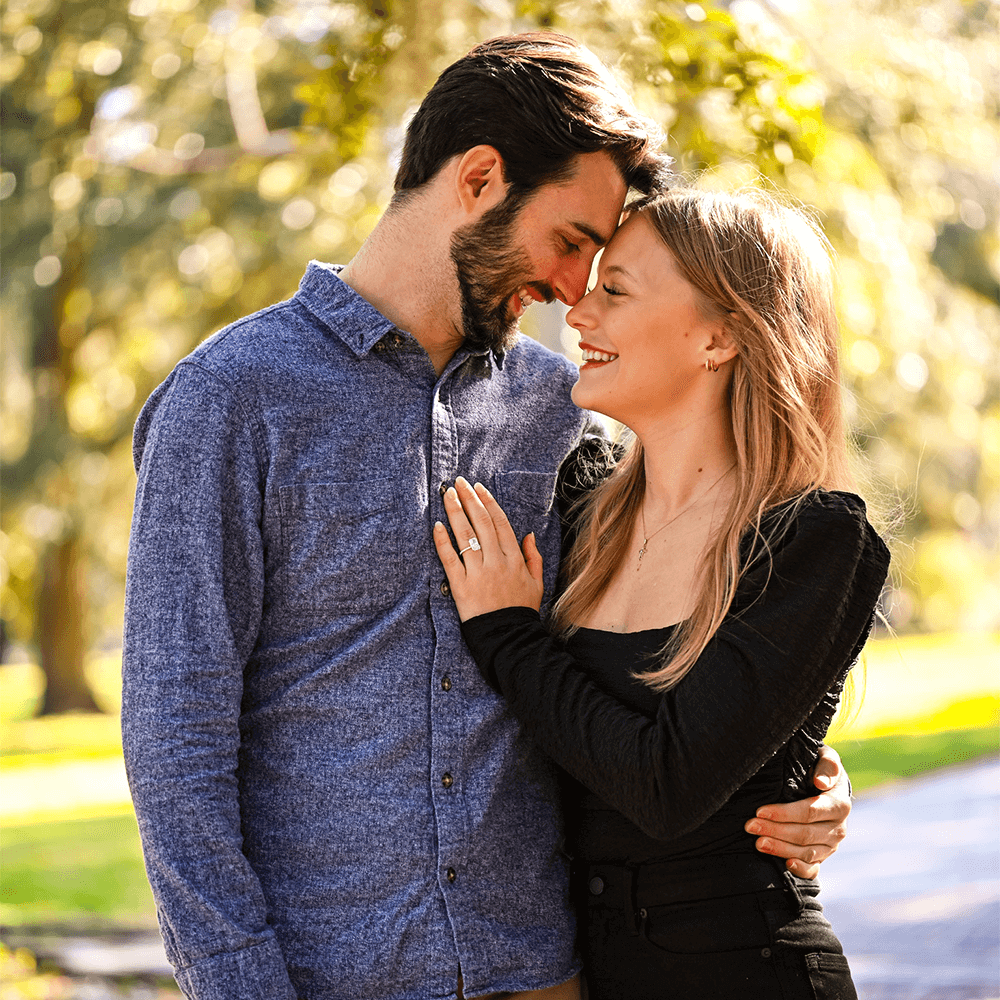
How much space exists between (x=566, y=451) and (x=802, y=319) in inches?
22.6

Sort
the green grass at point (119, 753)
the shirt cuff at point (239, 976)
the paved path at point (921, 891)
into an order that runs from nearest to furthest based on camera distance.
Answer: the shirt cuff at point (239, 976) < the paved path at point (921, 891) < the green grass at point (119, 753)

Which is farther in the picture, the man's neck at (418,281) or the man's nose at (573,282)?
the man's nose at (573,282)

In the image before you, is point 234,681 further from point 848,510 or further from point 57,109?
point 57,109

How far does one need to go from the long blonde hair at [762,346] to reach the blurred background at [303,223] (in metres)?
0.36

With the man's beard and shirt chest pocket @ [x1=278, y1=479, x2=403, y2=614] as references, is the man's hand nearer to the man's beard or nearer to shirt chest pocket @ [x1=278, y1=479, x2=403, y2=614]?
shirt chest pocket @ [x1=278, y1=479, x2=403, y2=614]

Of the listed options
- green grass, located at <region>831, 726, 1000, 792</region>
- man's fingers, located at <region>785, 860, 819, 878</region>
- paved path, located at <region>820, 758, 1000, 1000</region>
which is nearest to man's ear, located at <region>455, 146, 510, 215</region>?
man's fingers, located at <region>785, 860, 819, 878</region>

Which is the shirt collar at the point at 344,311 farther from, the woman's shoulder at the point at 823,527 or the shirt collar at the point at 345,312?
the woman's shoulder at the point at 823,527

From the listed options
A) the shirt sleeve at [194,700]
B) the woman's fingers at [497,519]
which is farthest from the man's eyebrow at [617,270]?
the shirt sleeve at [194,700]

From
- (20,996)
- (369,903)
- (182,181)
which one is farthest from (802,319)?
(182,181)

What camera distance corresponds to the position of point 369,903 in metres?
2.09

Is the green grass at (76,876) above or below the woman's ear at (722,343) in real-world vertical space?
below

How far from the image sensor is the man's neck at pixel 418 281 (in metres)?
2.38

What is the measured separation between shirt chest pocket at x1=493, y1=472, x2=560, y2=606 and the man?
0.07 feet

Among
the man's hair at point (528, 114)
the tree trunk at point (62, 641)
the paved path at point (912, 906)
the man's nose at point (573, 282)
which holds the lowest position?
the tree trunk at point (62, 641)
